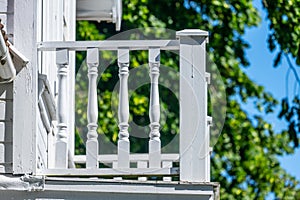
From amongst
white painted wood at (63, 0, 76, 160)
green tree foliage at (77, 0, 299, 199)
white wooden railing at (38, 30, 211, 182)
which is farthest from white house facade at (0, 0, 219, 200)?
green tree foliage at (77, 0, 299, 199)

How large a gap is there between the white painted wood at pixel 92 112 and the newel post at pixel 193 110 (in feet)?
1.70

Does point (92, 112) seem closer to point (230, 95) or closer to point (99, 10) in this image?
point (99, 10)

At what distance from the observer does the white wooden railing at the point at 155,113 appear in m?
6.18

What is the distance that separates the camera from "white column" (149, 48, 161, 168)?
6.24 metres

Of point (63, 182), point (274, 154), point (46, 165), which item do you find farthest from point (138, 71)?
point (63, 182)

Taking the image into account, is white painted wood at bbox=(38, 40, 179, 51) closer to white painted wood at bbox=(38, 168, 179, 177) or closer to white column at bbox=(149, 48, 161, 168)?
white column at bbox=(149, 48, 161, 168)

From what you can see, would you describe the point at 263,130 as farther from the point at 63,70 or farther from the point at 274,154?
the point at 63,70

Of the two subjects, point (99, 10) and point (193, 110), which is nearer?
point (193, 110)

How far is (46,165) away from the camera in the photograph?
6945mm

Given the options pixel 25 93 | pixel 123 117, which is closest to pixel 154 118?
pixel 123 117

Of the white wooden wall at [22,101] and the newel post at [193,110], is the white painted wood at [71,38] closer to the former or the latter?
the white wooden wall at [22,101]

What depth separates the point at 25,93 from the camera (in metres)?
6.14

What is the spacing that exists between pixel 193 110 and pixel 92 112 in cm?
63

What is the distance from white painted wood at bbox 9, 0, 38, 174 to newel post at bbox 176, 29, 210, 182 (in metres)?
0.86
